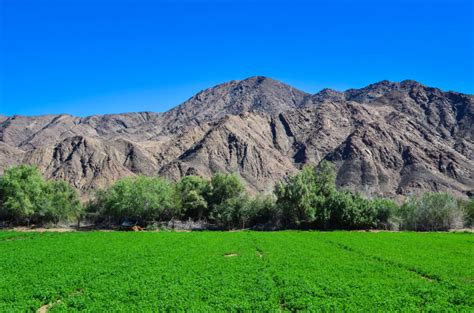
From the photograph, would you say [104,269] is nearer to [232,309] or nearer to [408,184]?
[232,309]

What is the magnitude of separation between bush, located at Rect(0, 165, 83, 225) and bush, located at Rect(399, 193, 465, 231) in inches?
2381

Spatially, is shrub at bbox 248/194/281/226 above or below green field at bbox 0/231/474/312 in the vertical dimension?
above

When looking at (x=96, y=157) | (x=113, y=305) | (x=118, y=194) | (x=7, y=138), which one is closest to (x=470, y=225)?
(x=118, y=194)

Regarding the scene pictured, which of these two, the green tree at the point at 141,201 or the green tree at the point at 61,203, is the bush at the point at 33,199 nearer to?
the green tree at the point at 61,203

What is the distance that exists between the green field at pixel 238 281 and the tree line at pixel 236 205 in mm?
29750

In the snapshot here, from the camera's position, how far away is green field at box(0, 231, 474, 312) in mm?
14438

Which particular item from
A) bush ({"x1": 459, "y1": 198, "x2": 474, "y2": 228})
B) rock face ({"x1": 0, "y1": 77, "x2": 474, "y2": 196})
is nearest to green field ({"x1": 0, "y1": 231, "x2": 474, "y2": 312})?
bush ({"x1": 459, "y1": 198, "x2": 474, "y2": 228})

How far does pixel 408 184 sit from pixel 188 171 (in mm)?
75376

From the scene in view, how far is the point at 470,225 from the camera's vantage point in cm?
6538

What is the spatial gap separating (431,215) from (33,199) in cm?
6880

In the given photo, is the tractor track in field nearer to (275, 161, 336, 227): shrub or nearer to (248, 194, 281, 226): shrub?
(275, 161, 336, 227): shrub

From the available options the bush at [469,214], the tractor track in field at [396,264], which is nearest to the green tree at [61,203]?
the tractor track in field at [396,264]

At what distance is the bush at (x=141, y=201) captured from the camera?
6106 centimetres

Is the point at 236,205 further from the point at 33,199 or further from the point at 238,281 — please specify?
the point at 238,281
